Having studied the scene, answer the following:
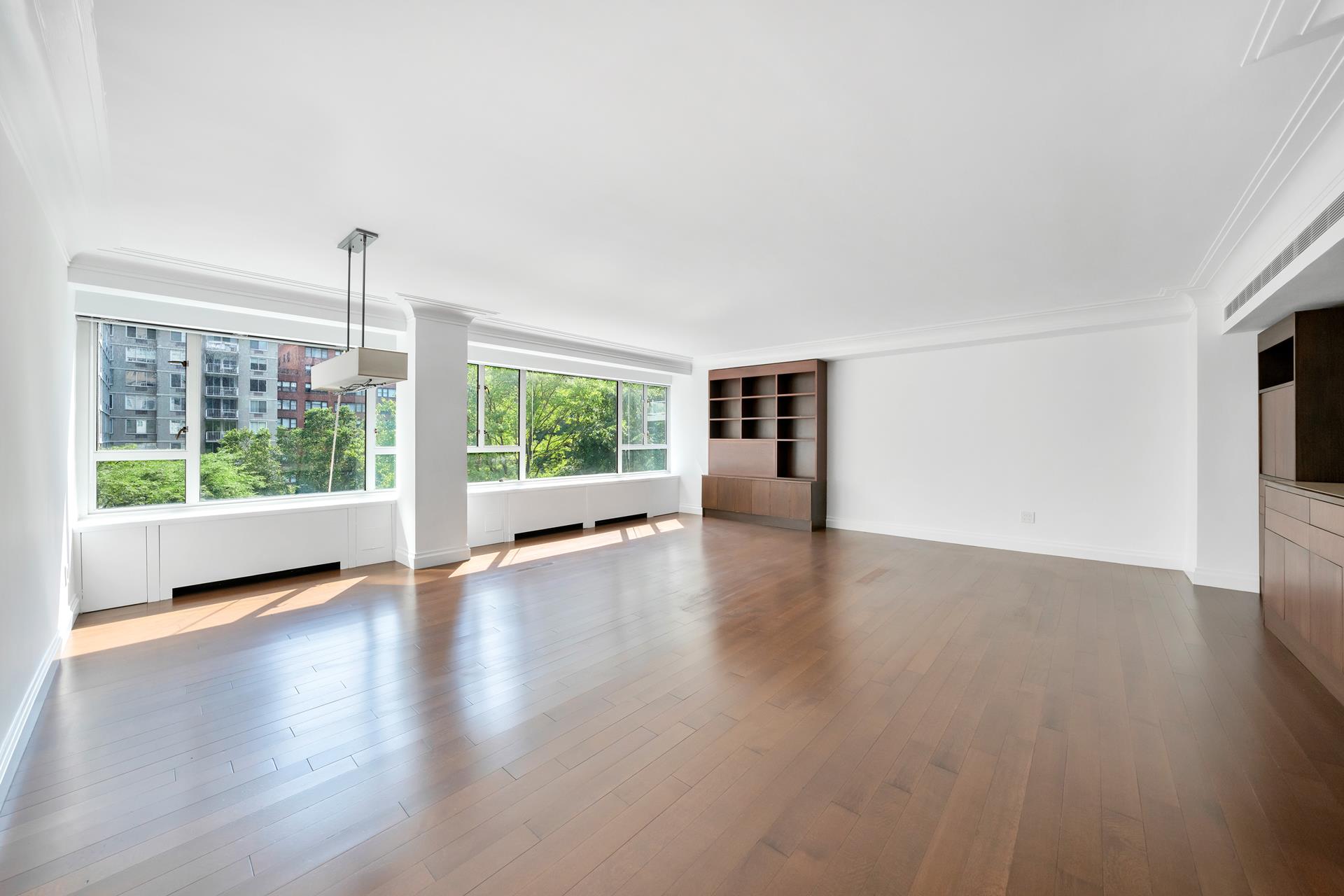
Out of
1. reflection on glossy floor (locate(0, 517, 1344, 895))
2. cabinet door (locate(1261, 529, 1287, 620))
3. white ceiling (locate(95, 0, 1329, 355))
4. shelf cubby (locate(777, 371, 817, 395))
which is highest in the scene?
white ceiling (locate(95, 0, 1329, 355))

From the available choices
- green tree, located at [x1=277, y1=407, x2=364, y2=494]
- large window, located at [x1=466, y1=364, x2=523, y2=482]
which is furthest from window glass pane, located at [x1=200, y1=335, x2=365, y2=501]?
large window, located at [x1=466, y1=364, x2=523, y2=482]

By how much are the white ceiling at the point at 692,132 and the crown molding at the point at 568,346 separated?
195 cm

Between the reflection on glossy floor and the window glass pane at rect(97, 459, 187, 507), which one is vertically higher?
the window glass pane at rect(97, 459, 187, 507)

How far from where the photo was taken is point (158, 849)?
5.52 ft

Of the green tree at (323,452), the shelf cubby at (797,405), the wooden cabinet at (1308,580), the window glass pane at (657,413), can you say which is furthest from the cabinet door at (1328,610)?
the window glass pane at (657,413)

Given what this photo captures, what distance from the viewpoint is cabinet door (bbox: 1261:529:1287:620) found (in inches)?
136

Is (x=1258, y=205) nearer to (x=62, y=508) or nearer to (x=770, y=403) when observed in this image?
(x=770, y=403)

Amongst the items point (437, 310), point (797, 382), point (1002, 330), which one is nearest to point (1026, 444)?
point (1002, 330)

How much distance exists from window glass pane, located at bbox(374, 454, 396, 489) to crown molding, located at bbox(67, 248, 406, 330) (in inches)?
57.1

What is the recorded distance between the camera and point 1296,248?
2.89 m

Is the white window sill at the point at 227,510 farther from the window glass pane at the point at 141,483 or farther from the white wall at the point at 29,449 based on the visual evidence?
the white wall at the point at 29,449

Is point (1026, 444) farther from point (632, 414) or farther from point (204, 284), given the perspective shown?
point (204, 284)

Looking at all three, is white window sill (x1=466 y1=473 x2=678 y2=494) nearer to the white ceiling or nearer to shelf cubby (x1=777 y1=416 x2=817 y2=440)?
shelf cubby (x1=777 y1=416 x2=817 y2=440)

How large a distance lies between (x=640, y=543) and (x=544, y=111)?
511 cm
